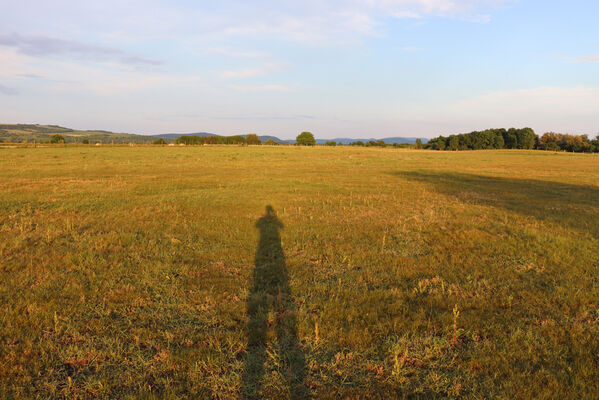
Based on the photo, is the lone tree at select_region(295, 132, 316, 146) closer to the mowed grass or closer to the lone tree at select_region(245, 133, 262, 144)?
the lone tree at select_region(245, 133, 262, 144)

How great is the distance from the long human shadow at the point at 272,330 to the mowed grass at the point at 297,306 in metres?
0.02

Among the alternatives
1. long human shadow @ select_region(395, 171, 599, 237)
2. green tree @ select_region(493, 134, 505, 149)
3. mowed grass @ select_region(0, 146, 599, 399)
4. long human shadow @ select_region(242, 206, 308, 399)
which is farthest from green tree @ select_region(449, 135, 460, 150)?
long human shadow @ select_region(242, 206, 308, 399)

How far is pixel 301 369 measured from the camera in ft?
14.6

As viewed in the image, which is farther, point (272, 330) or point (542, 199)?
point (542, 199)

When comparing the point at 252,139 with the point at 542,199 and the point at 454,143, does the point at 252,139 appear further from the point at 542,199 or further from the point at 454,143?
the point at 542,199

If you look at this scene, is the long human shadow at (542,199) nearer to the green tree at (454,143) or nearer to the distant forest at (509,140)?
the green tree at (454,143)

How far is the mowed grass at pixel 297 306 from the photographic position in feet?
13.8

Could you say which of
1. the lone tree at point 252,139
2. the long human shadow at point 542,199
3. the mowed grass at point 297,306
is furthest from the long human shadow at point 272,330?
the lone tree at point 252,139

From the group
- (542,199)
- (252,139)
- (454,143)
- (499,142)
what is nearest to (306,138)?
(252,139)

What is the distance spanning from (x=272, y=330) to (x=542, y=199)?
730 inches

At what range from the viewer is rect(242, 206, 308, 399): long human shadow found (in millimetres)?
4230

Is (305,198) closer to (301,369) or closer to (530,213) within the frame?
(530,213)

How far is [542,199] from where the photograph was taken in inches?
696

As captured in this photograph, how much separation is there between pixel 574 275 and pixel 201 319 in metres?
8.19
